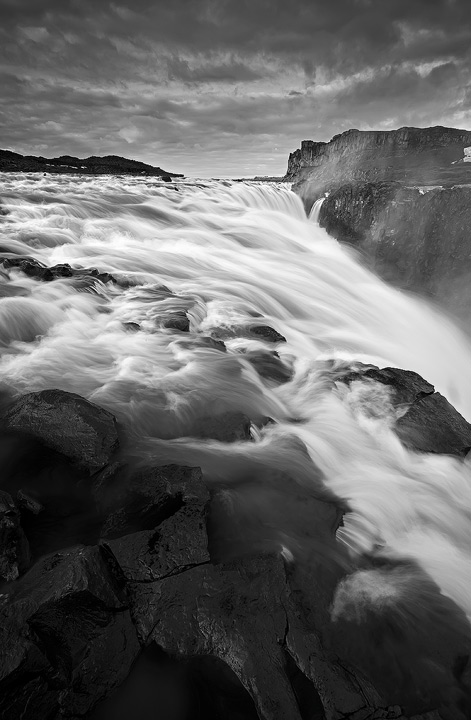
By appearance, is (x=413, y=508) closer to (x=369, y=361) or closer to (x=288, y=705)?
(x=288, y=705)

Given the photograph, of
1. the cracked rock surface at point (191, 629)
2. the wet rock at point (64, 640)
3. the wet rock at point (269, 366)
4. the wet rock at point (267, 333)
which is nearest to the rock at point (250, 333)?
the wet rock at point (267, 333)

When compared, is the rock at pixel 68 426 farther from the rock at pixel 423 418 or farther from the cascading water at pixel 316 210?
the cascading water at pixel 316 210

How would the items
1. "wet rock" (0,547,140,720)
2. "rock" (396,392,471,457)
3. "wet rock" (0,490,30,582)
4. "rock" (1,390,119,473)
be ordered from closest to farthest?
"wet rock" (0,547,140,720) < "wet rock" (0,490,30,582) < "rock" (1,390,119,473) < "rock" (396,392,471,457)

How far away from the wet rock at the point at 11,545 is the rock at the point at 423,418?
4.16 metres

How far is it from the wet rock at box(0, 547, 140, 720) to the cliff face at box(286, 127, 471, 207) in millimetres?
18070

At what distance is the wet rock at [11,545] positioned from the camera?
112 inches

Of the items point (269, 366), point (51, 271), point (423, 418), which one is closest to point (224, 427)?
point (269, 366)

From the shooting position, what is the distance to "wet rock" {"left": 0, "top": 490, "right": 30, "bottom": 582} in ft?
9.34

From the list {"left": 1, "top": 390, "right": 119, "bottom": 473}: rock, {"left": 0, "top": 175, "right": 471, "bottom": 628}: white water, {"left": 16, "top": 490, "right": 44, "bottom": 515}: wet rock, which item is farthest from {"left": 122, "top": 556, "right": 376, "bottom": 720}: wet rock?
{"left": 1, "top": 390, "right": 119, "bottom": 473}: rock

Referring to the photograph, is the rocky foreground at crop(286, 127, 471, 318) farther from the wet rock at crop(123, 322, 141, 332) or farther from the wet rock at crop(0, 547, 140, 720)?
the wet rock at crop(0, 547, 140, 720)

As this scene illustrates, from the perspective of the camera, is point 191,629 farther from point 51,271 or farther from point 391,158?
point 391,158

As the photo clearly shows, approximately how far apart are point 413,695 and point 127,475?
2.58 metres

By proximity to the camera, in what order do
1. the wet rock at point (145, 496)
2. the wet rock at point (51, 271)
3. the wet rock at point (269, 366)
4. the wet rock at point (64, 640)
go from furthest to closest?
the wet rock at point (51, 271), the wet rock at point (269, 366), the wet rock at point (145, 496), the wet rock at point (64, 640)

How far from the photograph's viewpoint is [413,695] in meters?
2.67
